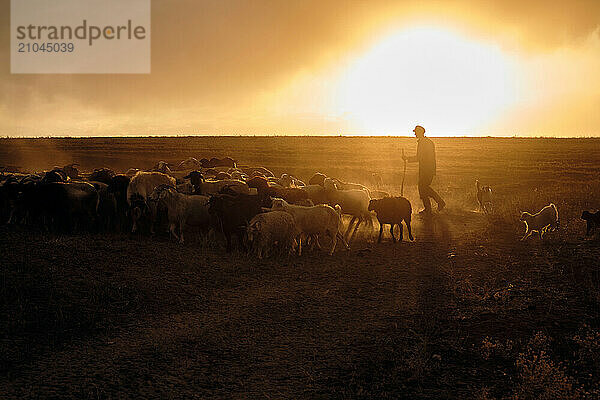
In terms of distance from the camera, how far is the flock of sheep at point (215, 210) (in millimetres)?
11586

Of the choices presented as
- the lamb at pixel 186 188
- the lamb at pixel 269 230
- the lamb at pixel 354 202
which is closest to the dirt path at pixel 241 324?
the lamb at pixel 269 230

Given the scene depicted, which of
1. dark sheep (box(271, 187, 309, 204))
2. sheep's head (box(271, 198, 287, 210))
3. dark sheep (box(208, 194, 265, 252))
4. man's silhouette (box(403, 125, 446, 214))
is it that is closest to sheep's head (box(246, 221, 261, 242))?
dark sheep (box(208, 194, 265, 252))

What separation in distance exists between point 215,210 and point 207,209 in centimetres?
78

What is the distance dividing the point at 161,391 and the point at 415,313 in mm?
3929

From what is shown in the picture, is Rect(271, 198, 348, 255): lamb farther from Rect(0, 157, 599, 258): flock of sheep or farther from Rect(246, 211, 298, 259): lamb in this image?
Rect(246, 211, 298, 259): lamb

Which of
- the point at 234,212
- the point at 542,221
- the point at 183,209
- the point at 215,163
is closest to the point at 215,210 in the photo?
the point at 234,212

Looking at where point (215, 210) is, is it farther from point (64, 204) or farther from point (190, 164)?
point (190, 164)

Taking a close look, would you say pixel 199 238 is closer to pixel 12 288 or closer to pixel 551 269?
pixel 12 288

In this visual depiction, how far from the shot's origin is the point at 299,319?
7.60 meters

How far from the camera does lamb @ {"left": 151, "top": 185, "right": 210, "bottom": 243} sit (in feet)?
40.7

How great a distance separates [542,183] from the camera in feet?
101

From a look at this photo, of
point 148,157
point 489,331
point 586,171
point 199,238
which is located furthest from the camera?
point 148,157

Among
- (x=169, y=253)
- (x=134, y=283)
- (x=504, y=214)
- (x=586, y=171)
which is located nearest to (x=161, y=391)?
(x=134, y=283)

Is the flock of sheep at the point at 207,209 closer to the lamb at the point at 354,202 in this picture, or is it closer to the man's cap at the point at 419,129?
the lamb at the point at 354,202
